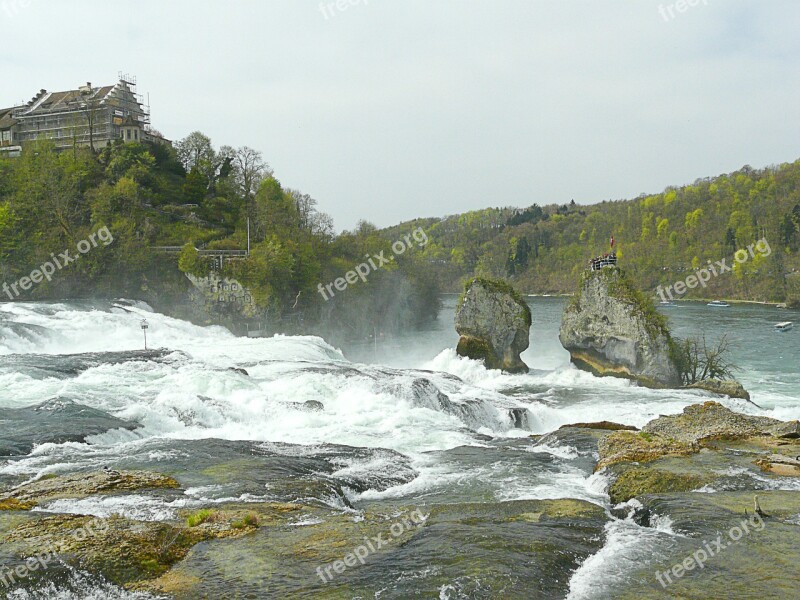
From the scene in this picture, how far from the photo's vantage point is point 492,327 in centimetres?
4566

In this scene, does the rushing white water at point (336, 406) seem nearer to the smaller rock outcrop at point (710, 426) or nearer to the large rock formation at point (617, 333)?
the large rock formation at point (617, 333)

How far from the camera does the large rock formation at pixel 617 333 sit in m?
39.8

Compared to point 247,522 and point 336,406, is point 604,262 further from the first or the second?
point 247,522

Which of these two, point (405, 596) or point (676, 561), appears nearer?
point (405, 596)

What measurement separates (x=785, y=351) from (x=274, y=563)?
59837mm

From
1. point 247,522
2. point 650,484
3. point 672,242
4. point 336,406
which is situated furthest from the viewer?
point 672,242

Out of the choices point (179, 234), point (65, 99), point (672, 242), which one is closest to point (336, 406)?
point (179, 234)

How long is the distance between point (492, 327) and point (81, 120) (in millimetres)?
62573

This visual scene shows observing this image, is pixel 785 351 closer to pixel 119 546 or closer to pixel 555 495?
pixel 555 495

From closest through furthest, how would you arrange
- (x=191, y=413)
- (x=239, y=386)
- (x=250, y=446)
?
(x=250, y=446), (x=191, y=413), (x=239, y=386)

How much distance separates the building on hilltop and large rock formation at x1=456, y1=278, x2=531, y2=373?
52.2 m

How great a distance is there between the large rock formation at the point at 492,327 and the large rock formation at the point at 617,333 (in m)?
3.21

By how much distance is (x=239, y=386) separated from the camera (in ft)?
92.3

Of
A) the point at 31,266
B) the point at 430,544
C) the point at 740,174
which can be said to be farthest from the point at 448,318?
the point at 740,174
